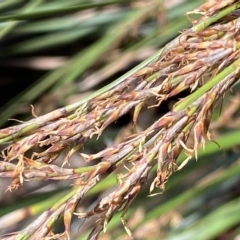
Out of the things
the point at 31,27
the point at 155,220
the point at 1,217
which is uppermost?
the point at 31,27

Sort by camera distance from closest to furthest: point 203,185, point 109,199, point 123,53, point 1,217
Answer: point 109,199 < point 1,217 < point 203,185 < point 123,53

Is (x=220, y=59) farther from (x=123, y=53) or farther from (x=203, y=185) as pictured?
(x=123, y=53)

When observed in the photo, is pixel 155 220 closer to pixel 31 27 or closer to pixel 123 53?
pixel 123 53

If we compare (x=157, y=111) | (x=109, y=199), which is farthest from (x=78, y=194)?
(x=157, y=111)

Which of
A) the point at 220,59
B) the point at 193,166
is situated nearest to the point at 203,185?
the point at 193,166

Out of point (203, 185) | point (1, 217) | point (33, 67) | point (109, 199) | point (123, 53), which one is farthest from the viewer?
point (33, 67)

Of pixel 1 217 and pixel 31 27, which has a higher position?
pixel 31 27

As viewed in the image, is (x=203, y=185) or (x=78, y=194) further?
(x=203, y=185)
